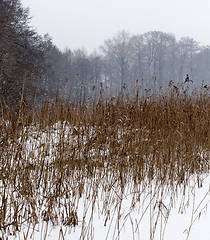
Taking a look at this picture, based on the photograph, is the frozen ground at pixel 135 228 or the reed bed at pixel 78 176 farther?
the reed bed at pixel 78 176

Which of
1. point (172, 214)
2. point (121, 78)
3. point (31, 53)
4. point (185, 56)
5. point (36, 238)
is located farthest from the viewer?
point (185, 56)

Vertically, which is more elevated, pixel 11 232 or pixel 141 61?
pixel 141 61

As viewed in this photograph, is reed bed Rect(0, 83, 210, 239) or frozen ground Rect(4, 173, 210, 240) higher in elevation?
reed bed Rect(0, 83, 210, 239)

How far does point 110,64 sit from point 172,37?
414 inches

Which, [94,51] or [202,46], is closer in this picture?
[202,46]

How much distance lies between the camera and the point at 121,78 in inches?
986

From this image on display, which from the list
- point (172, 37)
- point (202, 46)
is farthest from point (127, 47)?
point (202, 46)

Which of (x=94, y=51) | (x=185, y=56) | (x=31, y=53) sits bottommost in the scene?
(x=31, y=53)

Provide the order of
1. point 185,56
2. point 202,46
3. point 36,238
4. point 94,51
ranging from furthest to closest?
point 94,51 → point 202,46 → point 185,56 → point 36,238

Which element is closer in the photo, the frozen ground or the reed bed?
the frozen ground

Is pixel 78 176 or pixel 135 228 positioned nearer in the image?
pixel 135 228

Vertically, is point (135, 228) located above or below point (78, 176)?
below

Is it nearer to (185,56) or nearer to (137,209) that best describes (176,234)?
(137,209)

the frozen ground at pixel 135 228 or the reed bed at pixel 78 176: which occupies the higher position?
the reed bed at pixel 78 176
